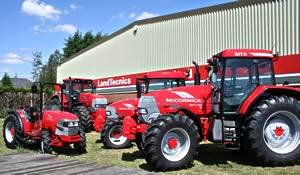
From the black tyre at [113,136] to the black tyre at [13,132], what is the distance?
2255 millimetres

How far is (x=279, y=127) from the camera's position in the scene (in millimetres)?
8273

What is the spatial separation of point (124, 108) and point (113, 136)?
0.88 meters

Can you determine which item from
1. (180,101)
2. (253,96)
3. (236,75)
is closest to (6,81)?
(180,101)

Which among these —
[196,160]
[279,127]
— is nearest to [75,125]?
[196,160]

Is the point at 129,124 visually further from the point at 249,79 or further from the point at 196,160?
the point at 249,79

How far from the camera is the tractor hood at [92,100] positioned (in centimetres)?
1684

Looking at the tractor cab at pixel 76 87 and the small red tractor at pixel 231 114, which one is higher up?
the tractor cab at pixel 76 87

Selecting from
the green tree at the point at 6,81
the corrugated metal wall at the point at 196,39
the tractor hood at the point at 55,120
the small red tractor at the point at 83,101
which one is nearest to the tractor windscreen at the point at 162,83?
the tractor hood at the point at 55,120

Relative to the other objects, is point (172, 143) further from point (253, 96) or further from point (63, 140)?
point (63, 140)

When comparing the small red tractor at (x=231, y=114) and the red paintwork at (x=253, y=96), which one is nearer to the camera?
the small red tractor at (x=231, y=114)

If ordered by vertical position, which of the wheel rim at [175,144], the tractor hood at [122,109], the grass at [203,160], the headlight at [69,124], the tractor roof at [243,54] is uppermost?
the tractor roof at [243,54]

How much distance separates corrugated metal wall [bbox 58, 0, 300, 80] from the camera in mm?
13117

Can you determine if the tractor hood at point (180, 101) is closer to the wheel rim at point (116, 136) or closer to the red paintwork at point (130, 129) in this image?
the red paintwork at point (130, 129)

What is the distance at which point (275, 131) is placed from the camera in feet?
27.0
